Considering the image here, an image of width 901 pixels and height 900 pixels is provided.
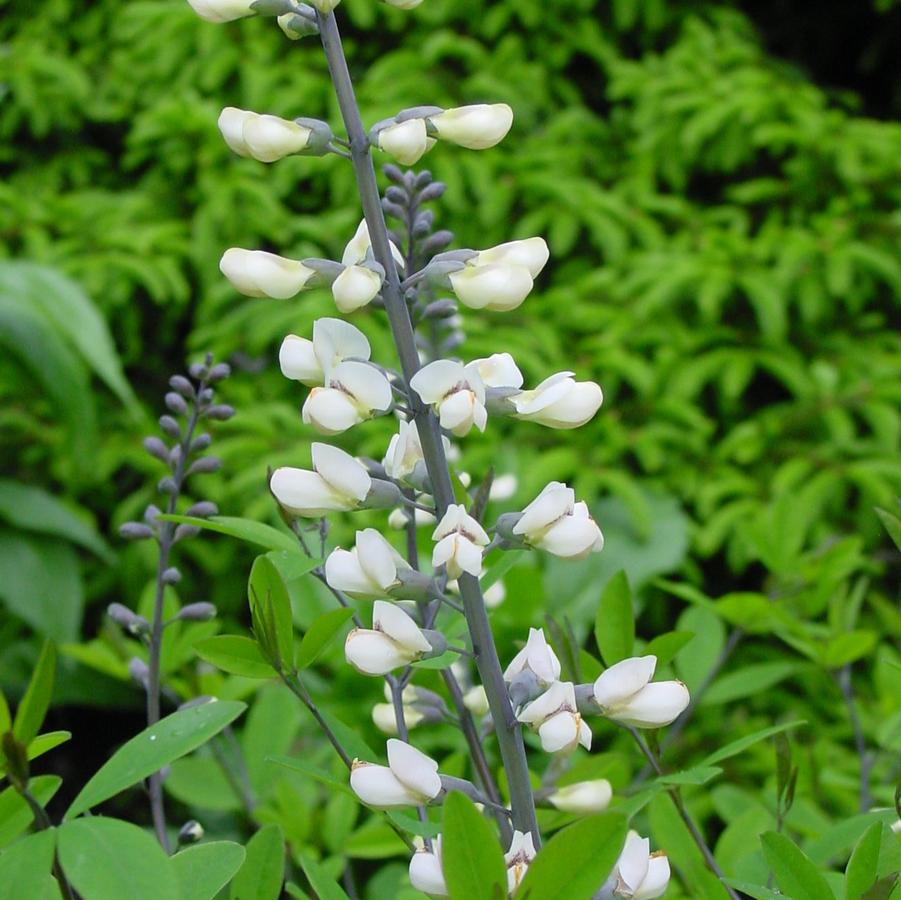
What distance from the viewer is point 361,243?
19.8 inches

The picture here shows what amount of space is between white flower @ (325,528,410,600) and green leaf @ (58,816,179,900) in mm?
124

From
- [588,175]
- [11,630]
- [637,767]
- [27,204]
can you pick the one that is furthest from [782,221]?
[11,630]

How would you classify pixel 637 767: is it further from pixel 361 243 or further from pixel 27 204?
pixel 27 204

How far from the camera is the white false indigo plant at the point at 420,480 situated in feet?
1.45

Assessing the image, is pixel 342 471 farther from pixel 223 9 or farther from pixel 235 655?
pixel 223 9

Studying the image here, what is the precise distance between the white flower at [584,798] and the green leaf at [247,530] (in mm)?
181

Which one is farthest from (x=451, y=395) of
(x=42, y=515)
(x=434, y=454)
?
(x=42, y=515)

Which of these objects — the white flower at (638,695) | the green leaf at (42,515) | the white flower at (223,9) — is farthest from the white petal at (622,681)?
the green leaf at (42,515)

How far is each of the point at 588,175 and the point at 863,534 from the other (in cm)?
96

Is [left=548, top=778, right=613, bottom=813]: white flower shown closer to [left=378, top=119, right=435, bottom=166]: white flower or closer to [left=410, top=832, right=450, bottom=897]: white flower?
[left=410, top=832, right=450, bottom=897]: white flower

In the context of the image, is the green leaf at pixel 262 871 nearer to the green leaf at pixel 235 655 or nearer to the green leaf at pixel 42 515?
the green leaf at pixel 235 655

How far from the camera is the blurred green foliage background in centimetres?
179

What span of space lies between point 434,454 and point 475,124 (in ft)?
0.52

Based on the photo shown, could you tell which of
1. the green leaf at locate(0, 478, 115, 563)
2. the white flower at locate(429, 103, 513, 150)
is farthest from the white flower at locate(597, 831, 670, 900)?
the green leaf at locate(0, 478, 115, 563)
